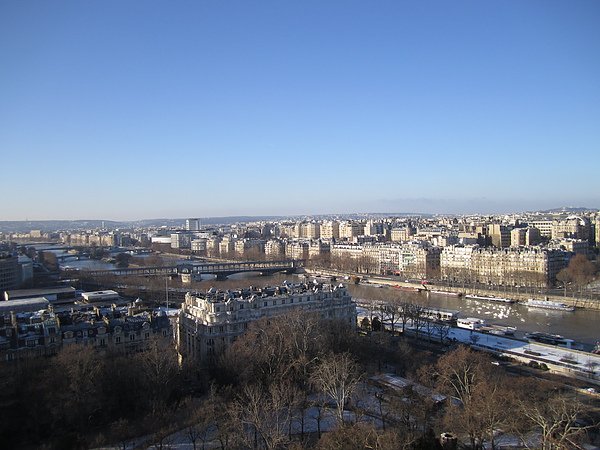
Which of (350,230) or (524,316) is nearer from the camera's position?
(524,316)

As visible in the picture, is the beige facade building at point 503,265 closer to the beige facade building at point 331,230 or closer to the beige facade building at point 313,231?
the beige facade building at point 331,230

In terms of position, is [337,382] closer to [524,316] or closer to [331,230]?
[524,316]

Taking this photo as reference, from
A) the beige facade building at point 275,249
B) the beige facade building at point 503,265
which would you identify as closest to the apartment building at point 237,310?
the beige facade building at point 503,265

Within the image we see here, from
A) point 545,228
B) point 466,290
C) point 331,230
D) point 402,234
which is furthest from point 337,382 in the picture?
point 331,230

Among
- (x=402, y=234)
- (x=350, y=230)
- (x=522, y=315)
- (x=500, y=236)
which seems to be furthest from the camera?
(x=350, y=230)

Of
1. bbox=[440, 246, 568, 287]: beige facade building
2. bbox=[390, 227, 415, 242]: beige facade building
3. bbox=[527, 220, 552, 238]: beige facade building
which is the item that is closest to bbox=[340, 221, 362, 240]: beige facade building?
bbox=[390, 227, 415, 242]: beige facade building

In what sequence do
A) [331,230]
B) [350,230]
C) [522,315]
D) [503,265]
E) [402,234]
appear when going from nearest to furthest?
[522,315], [503,265], [402,234], [350,230], [331,230]

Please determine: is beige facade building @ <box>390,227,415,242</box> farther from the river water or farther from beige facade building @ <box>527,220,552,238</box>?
the river water

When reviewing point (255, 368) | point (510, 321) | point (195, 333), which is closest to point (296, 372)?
point (255, 368)

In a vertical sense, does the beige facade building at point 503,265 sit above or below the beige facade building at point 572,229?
below
